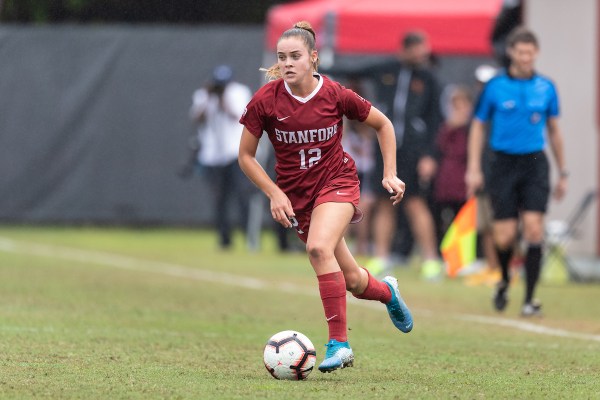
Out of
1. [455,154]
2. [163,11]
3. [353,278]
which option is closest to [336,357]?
[353,278]

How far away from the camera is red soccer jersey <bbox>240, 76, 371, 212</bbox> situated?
25.6 feet

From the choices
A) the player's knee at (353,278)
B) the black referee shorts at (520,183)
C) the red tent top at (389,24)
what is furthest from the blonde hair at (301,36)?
the red tent top at (389,24)

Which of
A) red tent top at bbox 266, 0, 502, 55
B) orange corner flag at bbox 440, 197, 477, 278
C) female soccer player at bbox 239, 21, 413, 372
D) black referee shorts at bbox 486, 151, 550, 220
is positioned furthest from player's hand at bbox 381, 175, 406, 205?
red tent top at bbox 266, 0, 502, 55

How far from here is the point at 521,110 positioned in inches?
439

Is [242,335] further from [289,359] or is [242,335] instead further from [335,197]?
[289,359]

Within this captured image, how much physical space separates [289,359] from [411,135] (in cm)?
803

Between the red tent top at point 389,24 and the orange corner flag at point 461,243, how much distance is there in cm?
603

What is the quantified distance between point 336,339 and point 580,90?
27.2 feet

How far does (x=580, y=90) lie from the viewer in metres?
15.1

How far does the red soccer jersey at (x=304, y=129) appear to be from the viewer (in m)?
7.80

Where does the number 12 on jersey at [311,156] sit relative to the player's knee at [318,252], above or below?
above

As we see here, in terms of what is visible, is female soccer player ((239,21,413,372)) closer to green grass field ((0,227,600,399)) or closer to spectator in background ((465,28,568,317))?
green grass field ((0,227,600,399))

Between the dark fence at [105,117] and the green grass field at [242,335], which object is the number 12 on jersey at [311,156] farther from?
the dark fence at [105,117]

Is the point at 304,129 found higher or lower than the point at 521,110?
lower
